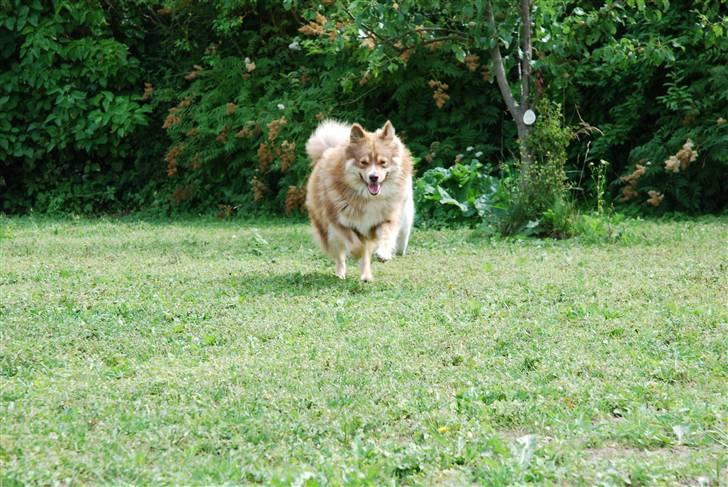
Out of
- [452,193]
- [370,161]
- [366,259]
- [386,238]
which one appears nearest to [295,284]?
[366,259]

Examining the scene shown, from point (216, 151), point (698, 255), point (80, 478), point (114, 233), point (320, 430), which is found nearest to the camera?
point (80, 478)

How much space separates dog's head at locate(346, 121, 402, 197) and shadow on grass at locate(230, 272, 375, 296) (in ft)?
2.29

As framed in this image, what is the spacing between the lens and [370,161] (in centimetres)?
693

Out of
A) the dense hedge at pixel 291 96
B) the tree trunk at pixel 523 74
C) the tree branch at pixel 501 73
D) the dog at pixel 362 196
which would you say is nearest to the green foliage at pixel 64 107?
the dense hedge at pixel 291 96

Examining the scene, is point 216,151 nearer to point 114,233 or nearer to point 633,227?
point 114,233

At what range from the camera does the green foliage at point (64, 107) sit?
13.7 metres

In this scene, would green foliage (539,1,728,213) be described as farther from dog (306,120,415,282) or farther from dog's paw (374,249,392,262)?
dog's paw (374,249,392,262)

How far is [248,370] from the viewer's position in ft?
13.6

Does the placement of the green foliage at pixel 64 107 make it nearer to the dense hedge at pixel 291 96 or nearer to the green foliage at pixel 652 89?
the dense hedge at pixel 291 96

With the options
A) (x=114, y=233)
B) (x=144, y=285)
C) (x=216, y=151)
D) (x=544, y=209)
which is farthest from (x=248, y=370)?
(x=216, y=151)

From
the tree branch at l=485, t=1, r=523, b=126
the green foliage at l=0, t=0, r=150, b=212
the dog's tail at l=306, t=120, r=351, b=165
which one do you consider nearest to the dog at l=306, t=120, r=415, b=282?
the dog's tail at l=306, t=120, r=351, b=165

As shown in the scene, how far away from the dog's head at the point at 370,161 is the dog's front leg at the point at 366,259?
1.18 ft

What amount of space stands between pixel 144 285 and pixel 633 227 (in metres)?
4.94

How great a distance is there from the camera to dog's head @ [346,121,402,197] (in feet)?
22.7
